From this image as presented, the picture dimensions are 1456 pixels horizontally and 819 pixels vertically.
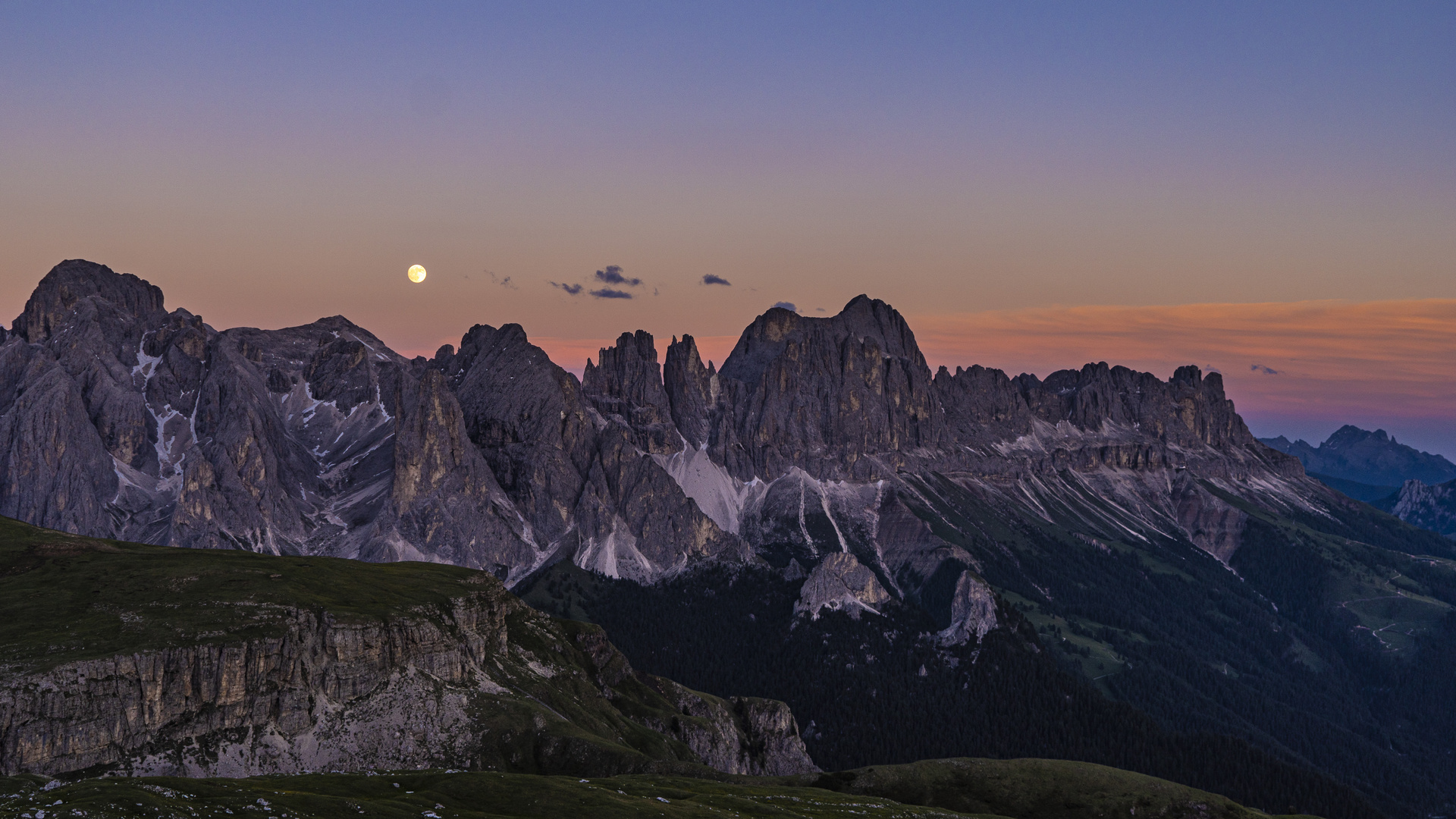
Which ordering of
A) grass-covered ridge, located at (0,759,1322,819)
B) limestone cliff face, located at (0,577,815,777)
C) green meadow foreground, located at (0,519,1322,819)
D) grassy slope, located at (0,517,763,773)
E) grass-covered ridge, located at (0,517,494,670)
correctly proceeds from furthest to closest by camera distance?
grassy slope, located at (0,517,763,773), grass-covered ridge, located at (0,517,494,670), limestone cliff face, located at (0,577,815,777), green meadow foreground, located at (0,519,1322,819), grass-covered ridge, located at (0,759,1322,819)

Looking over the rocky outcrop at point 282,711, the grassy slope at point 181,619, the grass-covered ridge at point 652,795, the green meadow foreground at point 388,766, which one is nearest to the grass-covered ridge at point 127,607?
the grassy slope at point 181,619

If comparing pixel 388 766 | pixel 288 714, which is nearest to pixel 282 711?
pixel 288 714

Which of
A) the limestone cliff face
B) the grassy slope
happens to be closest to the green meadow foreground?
the grassy slope

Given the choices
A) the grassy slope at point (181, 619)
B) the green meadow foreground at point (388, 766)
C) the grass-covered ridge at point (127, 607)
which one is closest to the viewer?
the green meadow foreground at point (388, 766)

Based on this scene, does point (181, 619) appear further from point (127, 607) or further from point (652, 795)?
point (652, 795)

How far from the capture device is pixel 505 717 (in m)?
191

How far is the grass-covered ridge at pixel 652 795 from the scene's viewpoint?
339 ft

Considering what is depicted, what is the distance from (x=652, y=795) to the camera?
497 ft

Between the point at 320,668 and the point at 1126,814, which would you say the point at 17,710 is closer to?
the point at 320,668

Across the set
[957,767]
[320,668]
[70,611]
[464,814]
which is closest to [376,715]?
[320,668]

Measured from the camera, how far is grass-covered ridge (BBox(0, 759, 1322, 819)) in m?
103

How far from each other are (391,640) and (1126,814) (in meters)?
125

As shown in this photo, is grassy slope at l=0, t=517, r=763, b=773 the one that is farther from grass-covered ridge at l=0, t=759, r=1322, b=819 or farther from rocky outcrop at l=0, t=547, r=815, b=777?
grass-covered ridge at l=0, t=759, r=1322, b=819

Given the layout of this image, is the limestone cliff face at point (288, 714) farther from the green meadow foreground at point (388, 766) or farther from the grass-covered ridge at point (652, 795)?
the grass-covered ridge at point (652, 795)
